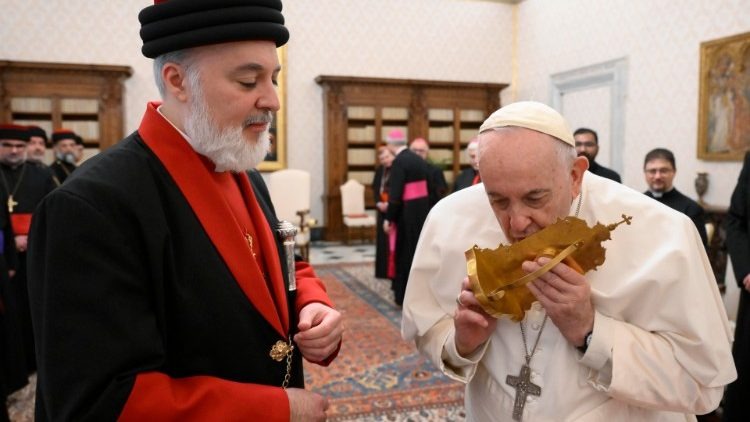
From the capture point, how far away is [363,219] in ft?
34.0

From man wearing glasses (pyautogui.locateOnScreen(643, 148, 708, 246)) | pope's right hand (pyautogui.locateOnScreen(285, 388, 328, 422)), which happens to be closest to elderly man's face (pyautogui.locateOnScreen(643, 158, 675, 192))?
man wearing glasses (pyautogui.locateOnScreen(643, 148, 708, 246))

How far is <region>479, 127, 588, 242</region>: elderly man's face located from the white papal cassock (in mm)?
233

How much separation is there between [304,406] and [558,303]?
63 cm

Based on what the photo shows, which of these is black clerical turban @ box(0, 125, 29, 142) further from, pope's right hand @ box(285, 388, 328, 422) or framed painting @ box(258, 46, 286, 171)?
framed painting @ box(258, 46, 286, 171)

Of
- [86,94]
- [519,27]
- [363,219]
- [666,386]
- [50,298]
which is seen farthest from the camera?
[519,27]

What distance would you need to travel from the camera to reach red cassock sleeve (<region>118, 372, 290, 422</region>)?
108 cm

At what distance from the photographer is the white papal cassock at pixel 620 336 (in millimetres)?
1341

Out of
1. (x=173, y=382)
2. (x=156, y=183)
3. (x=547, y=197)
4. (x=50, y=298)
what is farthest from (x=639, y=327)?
(x=50, y=298)

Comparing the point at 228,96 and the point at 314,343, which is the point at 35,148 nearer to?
the point at 228,96

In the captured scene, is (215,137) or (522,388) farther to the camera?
(522,388)

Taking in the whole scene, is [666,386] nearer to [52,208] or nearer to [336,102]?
[52,208]

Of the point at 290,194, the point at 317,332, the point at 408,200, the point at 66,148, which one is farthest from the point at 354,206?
the point at 317,332

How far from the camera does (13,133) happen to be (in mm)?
4520

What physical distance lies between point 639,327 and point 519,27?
1119 centimetres
